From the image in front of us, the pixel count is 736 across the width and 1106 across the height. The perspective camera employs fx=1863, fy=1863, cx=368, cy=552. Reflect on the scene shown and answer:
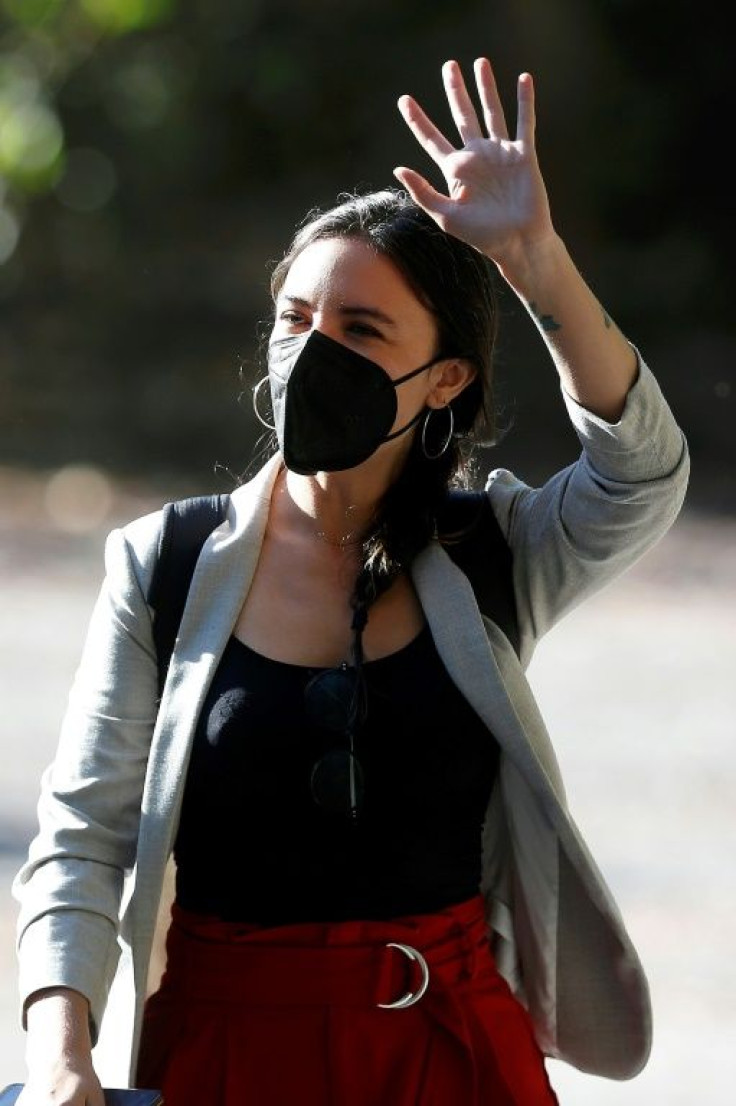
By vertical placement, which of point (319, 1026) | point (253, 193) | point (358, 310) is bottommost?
point (319, 1026)

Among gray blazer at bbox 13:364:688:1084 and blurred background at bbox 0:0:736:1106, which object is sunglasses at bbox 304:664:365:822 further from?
blurred background at bbox 0:0:736:1106

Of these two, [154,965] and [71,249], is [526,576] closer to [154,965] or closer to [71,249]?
[154,965]

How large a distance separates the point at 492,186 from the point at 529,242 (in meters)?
0.09

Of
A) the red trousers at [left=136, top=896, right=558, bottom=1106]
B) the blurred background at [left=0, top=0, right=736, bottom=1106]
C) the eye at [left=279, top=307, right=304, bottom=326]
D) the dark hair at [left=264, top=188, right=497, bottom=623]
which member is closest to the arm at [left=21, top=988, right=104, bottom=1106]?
the red trousers at [left=136, top=896, right=558, bottom=1106]

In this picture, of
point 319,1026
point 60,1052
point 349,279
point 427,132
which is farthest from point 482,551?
point 60,1052

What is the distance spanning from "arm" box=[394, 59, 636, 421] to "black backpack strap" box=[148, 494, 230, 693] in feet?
1.52

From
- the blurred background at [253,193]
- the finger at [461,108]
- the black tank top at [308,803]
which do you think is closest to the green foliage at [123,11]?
the blurred background at [253,193]

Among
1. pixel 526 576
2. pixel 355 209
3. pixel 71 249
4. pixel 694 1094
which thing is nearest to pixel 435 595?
pixel 526 576

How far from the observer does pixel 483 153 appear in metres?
2.20

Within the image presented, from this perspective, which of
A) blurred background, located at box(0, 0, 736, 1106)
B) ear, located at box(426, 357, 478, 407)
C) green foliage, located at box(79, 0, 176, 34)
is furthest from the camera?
blurred background, located at box(0, 0, 736, 1106)

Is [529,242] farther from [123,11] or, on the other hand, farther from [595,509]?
[123,11]

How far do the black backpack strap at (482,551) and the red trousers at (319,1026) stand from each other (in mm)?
387

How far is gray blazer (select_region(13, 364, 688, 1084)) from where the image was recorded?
2.07 meters

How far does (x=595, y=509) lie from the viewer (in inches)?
88.3
